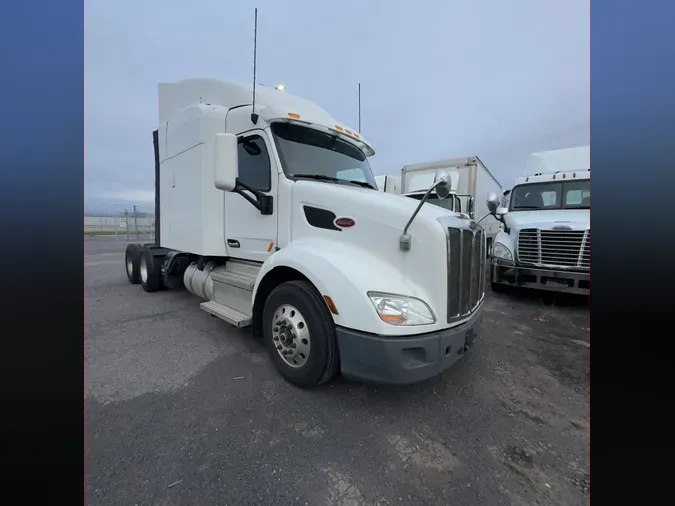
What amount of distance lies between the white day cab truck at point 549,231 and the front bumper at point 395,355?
2585 millimetres

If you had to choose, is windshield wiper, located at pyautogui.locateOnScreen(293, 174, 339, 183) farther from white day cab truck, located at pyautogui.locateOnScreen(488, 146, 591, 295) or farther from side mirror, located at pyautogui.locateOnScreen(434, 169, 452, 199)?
white day cab truck, located at pyautogui.locateOnScreen(488, 146, 591, 295)

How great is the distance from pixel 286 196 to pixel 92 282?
8011 mm

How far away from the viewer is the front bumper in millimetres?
2199

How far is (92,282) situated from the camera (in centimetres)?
794

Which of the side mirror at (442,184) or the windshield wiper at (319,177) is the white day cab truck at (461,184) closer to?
the windshield wiper at (319,177)

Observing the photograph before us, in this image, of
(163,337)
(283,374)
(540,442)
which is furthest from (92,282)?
(540,442)

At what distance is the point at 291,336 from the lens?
277 centimetres

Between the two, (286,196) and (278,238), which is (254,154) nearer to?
(286,196)

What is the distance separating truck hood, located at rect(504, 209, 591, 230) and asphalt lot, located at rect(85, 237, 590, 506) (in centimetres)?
275

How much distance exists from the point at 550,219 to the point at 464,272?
459 cm

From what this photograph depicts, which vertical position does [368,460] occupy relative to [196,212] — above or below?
below

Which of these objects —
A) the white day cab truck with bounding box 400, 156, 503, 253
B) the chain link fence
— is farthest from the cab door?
the chain link fence

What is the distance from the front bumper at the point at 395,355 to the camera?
2199 mm

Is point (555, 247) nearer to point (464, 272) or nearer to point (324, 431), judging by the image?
point (464, 272)
